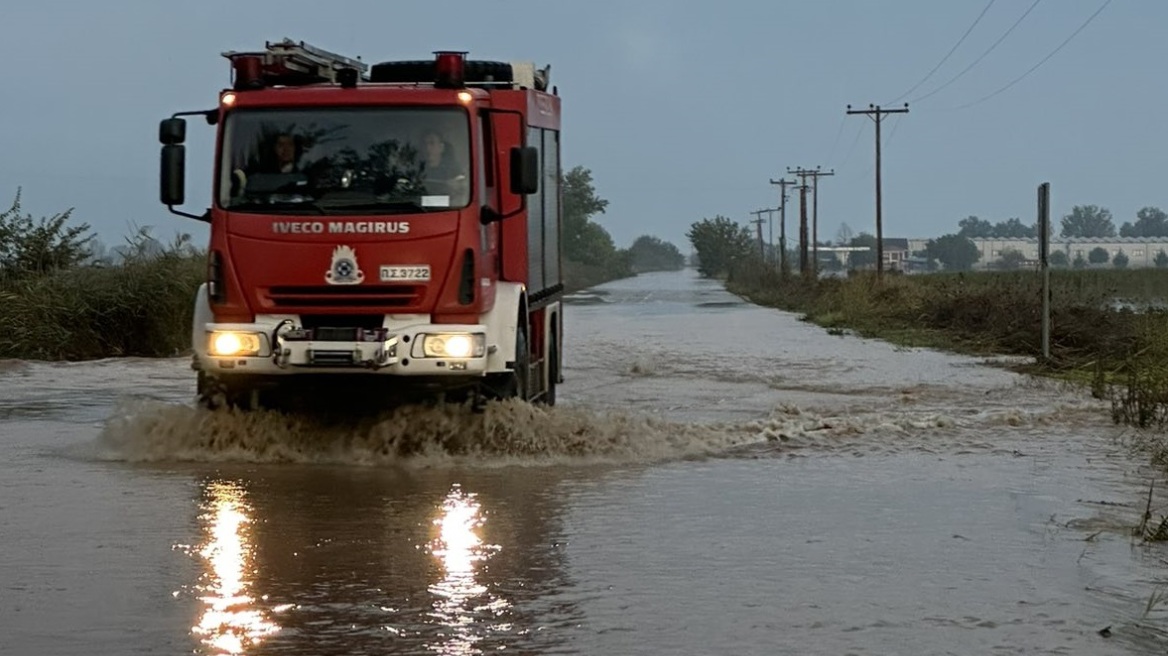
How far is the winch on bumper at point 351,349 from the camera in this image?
12539mm

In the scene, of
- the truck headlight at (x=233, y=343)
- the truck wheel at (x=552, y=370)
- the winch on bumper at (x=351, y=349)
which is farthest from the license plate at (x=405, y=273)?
the truck wheel at (x=552, y=370)

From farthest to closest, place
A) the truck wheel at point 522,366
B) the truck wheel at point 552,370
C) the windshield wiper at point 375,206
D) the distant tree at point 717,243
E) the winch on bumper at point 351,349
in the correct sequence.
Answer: the distant tree at point 717,243
the truck wheel at point 552,370
the truck wheel at point 522,366
the windshield wiper at point 375,206
the winch on bumper at point 351,349

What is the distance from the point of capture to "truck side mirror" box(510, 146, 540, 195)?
1320 cm

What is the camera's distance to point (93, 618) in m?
7.25

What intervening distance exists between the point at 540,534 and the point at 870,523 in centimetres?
194

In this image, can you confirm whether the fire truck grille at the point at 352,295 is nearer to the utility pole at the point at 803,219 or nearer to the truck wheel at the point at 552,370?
the truck wheel at the point at 552,370

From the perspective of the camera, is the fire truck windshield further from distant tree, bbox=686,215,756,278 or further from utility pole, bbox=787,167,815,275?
distant tree, bbox=686,215,756,278

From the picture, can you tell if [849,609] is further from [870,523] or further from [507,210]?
[507,210]

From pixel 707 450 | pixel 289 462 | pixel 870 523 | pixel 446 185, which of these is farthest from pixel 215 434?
pixel 870 523

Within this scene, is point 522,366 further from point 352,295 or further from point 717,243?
point 717,243

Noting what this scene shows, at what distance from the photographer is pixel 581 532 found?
384 inches

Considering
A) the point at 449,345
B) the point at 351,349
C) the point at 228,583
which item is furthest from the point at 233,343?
the point at 228,583

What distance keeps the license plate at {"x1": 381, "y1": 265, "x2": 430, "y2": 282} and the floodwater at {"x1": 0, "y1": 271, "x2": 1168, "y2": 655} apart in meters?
1.33

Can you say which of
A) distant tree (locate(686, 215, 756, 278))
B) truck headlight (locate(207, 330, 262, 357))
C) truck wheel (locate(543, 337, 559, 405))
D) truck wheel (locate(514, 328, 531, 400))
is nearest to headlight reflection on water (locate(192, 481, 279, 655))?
truck headlight (locate(207, 330, 262, 357))
